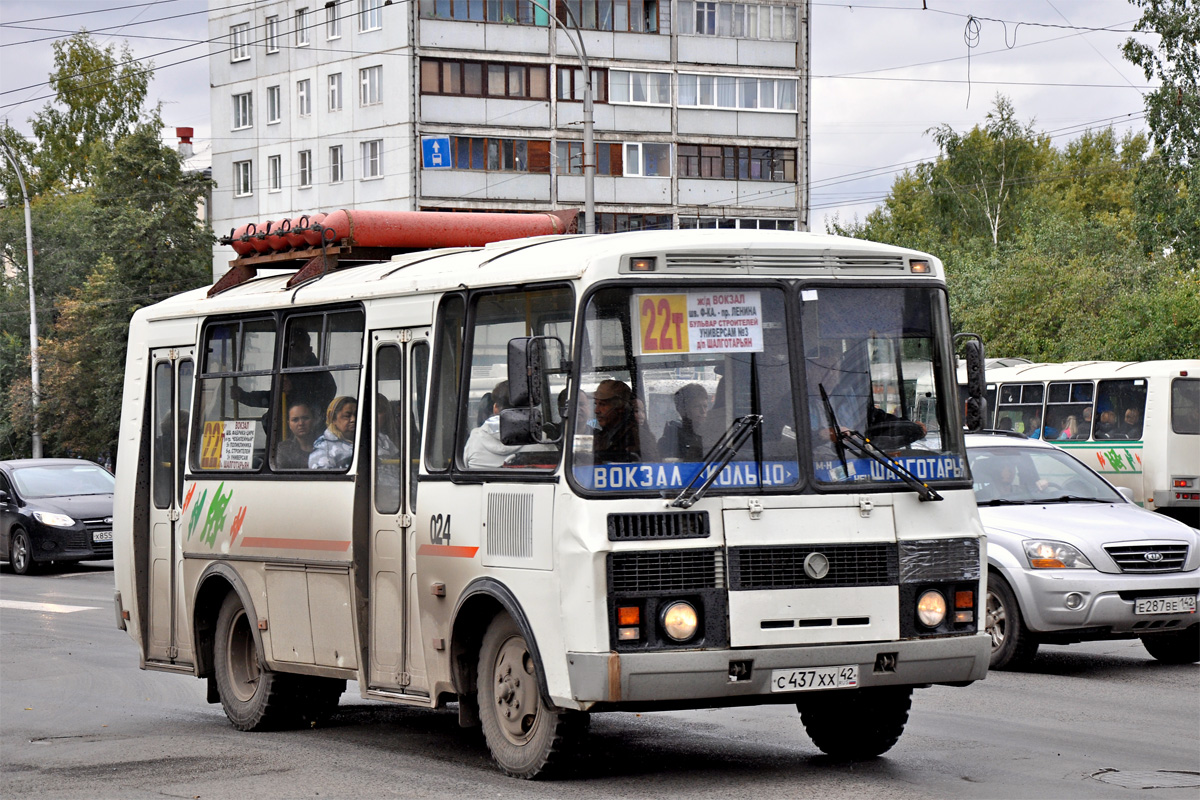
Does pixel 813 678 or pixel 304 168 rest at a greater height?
pixel 304 168

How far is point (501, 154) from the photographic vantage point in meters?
67.2

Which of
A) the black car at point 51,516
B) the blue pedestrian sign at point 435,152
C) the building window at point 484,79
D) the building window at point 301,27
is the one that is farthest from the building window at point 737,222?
the black car at point 51,516

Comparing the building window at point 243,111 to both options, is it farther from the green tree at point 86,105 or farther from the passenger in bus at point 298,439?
the passenger in bus at point 298,439

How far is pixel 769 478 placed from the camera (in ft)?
27.1

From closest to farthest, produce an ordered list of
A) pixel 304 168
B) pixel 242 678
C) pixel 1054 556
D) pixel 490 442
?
pixel 490 442
pixel 242 678
pixel 1054 556
pixel 304 168

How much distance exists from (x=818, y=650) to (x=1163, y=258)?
145 ft

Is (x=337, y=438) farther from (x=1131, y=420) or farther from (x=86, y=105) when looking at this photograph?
(x=86, y=105)

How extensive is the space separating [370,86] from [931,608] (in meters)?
61.1

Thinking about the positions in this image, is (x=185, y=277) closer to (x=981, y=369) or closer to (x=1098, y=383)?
(x=1098, y=383)

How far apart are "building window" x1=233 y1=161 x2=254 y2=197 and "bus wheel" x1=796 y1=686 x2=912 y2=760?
2665 inches

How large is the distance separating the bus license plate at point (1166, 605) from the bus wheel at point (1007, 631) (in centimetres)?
80

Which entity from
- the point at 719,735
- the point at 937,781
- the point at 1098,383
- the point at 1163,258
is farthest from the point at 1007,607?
the point at 1163,258

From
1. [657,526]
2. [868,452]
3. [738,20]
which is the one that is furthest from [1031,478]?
[738,20]

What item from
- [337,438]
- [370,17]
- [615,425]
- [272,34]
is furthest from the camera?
[272,34]
